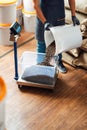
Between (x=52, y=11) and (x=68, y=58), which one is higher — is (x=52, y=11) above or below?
above

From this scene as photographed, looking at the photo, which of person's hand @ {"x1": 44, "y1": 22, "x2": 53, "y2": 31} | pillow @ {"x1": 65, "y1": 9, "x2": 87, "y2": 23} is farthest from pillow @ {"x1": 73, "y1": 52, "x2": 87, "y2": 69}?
person's hand @ {"x1": 44, "y1": 22, "x2": 53, "y2": 31}

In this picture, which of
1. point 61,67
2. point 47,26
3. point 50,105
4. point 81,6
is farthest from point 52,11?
point 50,105

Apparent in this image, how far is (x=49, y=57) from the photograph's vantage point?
7.80ft

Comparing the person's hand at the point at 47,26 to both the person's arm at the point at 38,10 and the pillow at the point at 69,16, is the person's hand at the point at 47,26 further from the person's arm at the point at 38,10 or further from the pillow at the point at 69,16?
the pillow at the point at 69,16

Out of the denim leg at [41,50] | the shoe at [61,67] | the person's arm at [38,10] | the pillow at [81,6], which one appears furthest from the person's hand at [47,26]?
the shoe at [61,67]

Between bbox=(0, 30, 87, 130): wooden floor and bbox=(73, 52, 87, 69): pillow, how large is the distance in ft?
0.22

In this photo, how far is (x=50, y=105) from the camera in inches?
85.7

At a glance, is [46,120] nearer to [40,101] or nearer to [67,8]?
[40,101]

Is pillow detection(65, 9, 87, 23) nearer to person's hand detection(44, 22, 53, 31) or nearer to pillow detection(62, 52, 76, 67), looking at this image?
pillow detection(62, 52, 76, 67)

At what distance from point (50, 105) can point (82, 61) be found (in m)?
0.69

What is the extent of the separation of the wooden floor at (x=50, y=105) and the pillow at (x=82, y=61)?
7cm

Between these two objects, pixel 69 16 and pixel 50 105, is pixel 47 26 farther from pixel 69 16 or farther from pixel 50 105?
pixel 50 105

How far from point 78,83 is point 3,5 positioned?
1.26 metres

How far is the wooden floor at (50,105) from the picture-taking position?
1978mm
